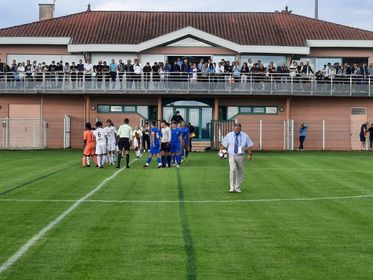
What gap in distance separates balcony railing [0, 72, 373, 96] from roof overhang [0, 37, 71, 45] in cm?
395

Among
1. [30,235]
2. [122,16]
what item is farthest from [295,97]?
[30,235]

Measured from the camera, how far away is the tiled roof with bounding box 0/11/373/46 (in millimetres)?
59594

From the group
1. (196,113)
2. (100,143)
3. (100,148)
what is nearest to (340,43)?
(196,113)

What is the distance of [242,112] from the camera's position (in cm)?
5725

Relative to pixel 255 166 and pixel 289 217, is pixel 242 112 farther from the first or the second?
pixel 289 217

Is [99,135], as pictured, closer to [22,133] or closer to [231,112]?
[22,133]

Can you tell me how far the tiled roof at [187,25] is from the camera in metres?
59.6

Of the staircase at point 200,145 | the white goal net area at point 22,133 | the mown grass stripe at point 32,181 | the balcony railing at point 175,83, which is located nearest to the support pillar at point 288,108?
the balcony railing at point 175,83

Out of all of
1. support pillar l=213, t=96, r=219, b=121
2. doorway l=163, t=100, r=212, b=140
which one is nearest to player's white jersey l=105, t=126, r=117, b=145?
support pillar l=213, t=96, r=219, b=121

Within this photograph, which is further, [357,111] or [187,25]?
[187,25]

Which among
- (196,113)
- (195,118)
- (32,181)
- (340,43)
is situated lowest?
(32,181)

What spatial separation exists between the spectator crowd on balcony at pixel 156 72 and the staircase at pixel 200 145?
3.80 m

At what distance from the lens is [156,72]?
177 ft

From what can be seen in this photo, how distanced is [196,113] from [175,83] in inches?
170
